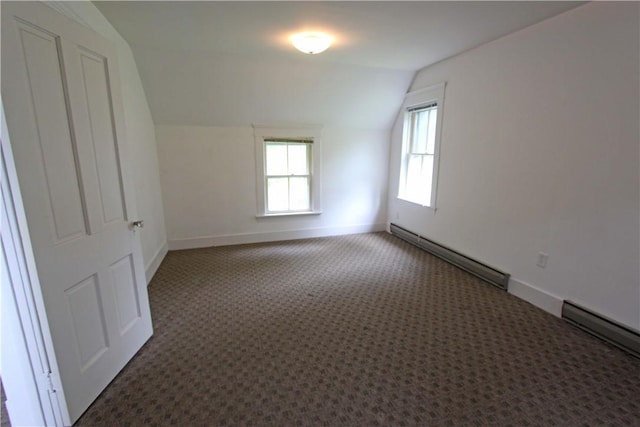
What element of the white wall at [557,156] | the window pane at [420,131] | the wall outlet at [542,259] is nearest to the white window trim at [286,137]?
the window pane at [420,131]

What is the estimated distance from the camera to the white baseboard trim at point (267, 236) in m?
4.26

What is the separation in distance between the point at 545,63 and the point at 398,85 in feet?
6.30

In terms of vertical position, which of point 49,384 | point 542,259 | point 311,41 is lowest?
point 49,384

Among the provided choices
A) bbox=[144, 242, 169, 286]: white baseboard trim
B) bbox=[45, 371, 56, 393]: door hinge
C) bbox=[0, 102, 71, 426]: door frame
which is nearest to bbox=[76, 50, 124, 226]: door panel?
bbox=[0, 102, 71, 426]: door frame

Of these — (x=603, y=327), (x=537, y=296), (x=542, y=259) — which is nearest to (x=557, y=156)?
(x=542, y=259)

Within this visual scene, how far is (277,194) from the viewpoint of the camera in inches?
181

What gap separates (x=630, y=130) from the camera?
2.04 meters

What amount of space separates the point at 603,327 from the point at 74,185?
11.5 ft

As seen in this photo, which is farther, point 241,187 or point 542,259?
point 241,187

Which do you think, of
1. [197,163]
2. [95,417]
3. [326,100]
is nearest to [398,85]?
[326,100]

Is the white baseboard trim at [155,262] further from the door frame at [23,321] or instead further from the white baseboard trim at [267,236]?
the door frame at [23,321]

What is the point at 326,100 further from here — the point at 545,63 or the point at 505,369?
the point at 505,369

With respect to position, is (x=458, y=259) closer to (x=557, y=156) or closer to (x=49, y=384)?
(x=557, y=156)

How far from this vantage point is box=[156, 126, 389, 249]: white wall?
4039mm
